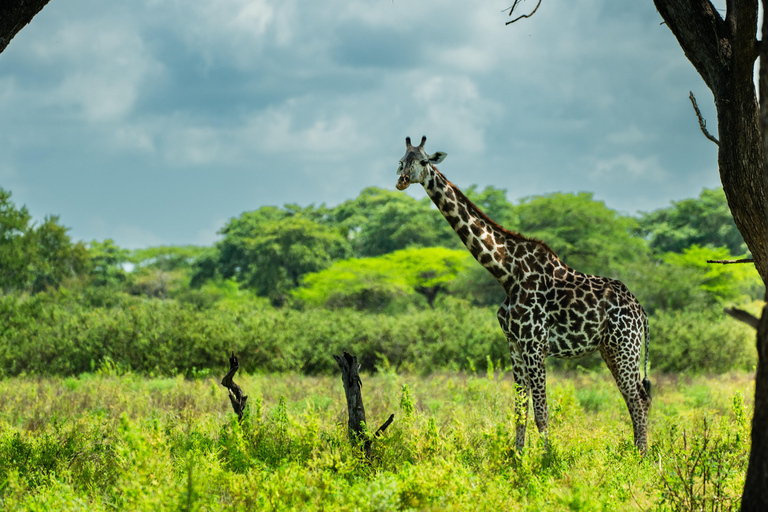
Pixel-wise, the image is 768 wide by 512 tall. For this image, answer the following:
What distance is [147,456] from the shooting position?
3771 mm

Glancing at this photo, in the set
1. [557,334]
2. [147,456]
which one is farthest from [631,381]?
[147,456]

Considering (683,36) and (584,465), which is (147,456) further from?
(683,36)

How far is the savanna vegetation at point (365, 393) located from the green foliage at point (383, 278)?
0.40ft

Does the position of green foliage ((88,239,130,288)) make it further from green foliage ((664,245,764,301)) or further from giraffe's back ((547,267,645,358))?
giraffe's back ((547,267,645,358))

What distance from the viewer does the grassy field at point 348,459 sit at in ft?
12.9

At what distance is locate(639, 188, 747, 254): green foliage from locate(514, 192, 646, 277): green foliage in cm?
1460

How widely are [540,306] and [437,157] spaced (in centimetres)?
180

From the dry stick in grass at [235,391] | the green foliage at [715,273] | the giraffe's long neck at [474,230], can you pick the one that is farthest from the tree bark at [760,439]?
the green foliage at [715,273]

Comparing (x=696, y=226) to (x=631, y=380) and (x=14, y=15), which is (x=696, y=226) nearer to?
(x=631, y=380)

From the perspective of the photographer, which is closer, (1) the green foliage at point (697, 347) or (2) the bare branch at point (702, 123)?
(2) the bare branch at point (702, 123)

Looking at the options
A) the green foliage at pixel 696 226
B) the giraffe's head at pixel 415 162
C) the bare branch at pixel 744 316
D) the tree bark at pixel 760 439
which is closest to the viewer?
the tree bark at pixel 760 439

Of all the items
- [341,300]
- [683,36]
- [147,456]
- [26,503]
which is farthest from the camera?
[341,300]

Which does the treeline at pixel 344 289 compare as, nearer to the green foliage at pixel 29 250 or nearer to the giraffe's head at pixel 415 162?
the green foliage at pixel 29 250

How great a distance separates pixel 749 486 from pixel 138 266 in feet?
185
